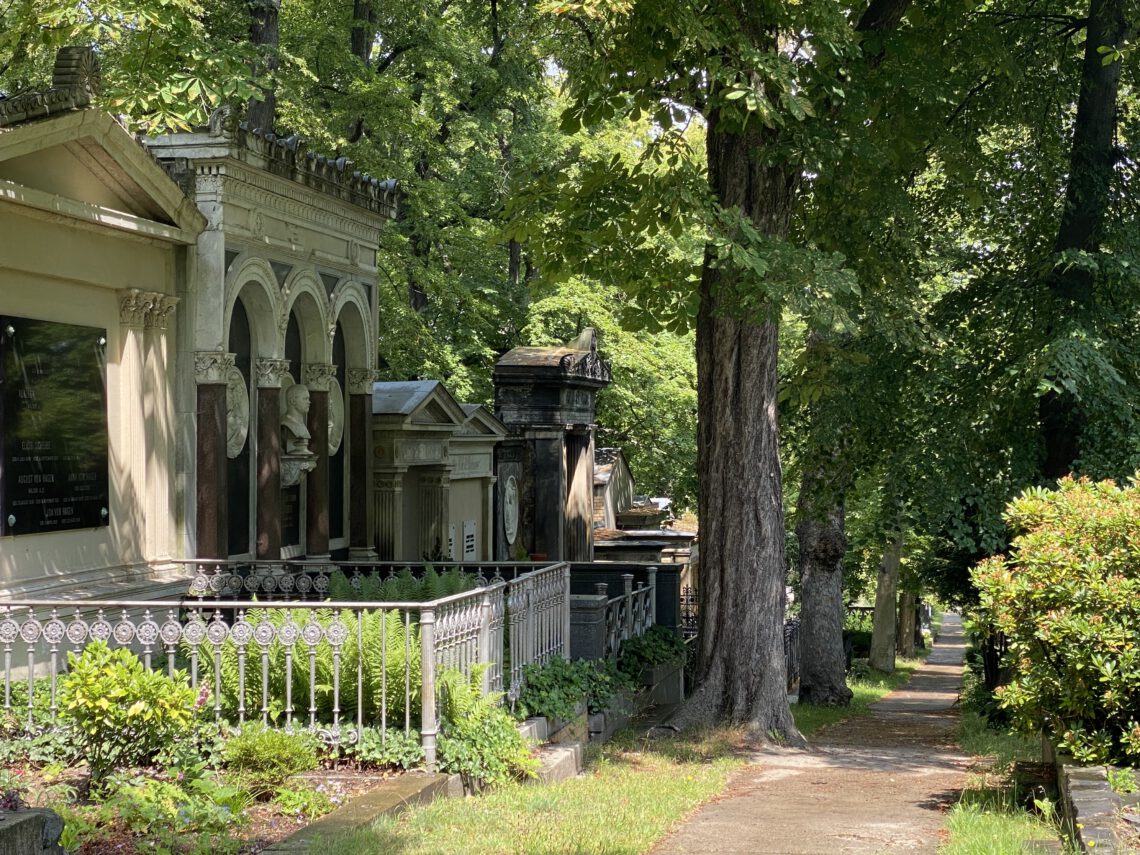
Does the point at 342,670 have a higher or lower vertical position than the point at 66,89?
lower

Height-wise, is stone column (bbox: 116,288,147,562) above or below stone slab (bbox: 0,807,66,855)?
above

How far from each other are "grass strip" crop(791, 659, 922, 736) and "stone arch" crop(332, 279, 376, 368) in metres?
6.80

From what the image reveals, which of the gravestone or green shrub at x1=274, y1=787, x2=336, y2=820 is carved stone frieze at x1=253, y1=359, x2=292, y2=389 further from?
green shrub at x1=274, y1=787, x2=336, y2=820

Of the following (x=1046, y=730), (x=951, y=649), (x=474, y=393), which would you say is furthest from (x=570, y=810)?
(x=951, y=649)

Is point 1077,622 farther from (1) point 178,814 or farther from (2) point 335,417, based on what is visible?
(2) point 335,417

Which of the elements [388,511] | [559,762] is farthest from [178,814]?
[388,511]

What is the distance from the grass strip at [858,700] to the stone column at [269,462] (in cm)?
658

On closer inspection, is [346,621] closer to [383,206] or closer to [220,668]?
[220,668]

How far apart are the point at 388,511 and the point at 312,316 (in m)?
3.09

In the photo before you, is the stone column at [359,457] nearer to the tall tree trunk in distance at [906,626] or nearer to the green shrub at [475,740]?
the green shrub at [475,740]

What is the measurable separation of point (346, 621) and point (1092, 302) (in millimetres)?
8918

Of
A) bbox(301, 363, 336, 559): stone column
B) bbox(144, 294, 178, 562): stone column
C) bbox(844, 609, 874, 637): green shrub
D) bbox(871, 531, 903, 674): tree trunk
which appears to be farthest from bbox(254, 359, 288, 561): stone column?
bbox(844, 609, 874, 637): green shrub

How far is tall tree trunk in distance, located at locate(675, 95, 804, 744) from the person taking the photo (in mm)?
12711

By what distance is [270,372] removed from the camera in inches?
565
